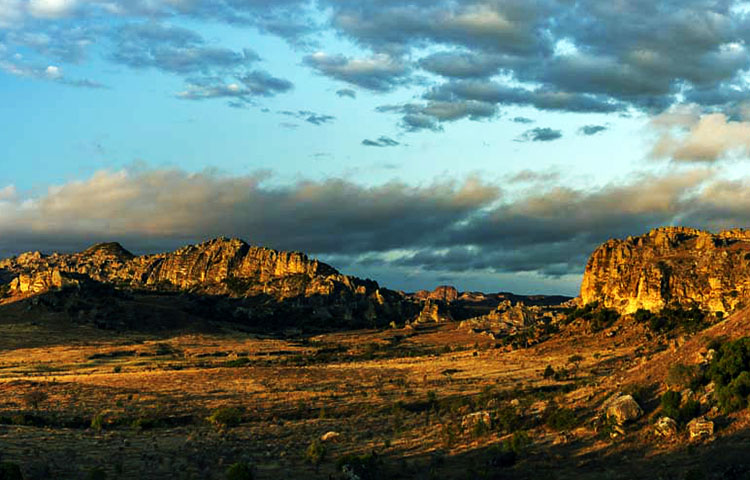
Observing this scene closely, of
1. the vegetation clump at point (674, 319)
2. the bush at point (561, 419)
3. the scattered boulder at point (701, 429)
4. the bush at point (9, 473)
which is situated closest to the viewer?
the bush at point (9, 473)

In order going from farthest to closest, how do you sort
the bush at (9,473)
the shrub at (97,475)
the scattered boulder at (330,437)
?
the scattered boulder at (330,437) < the shrub at (97,475) < the bush at (9,473)

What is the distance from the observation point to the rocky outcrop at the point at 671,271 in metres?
94.9

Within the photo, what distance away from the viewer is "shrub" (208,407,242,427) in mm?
49625

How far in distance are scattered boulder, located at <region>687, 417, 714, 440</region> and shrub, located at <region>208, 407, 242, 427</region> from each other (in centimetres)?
3123

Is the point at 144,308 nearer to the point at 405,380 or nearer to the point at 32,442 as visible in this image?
the point at 405,380

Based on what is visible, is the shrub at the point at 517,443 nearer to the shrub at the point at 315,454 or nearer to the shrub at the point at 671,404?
the shrub at the point at 671,404

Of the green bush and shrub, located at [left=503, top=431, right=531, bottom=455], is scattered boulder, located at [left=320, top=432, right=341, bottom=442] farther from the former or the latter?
the green bush

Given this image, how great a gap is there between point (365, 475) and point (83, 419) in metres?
30.6

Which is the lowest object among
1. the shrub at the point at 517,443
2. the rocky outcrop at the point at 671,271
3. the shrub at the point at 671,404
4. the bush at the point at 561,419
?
the shrub at the point at 517,443

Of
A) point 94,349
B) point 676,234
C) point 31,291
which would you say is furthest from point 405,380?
point 31,291

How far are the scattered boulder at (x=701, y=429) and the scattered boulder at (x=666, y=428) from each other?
765mm

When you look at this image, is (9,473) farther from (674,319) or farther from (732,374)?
(674,319)

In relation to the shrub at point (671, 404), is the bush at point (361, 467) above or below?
below

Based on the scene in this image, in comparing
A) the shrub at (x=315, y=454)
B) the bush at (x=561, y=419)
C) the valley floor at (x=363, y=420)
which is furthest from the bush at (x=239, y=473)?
the bush at (x=561, y=419)
